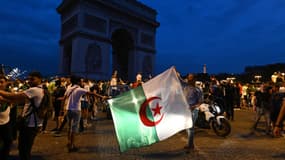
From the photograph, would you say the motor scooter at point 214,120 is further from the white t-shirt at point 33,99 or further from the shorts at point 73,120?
the white t-shirt at point 33,99

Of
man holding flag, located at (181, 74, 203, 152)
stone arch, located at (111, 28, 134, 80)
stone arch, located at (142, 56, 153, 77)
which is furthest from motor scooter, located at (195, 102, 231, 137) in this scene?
stone arch, located at (142, 56, 153, 77)

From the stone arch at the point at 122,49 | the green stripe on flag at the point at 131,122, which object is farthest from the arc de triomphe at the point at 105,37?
the green stripe on flag at the point at 131,122

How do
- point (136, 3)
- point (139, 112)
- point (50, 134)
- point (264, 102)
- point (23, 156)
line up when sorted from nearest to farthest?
1. point (23, 156)
2. point (139, 112)
3. point (50, 134)
4. point (264, 102)
5. point (136, 3)

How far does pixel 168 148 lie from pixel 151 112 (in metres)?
→ 2.16

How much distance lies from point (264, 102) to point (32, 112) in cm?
748

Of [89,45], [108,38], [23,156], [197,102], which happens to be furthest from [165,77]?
[108,38]

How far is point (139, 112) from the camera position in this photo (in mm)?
4867

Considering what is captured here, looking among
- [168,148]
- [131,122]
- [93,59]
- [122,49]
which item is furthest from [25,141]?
[122,49]

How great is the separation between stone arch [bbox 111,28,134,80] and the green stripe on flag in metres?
33.0

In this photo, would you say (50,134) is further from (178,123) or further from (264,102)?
(264,102)

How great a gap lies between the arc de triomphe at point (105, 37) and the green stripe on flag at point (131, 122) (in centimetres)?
2490

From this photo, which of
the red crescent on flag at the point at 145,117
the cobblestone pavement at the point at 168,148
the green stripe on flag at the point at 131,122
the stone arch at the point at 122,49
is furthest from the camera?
the stone arch at the point at 122,49

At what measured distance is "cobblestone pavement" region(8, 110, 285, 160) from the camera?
5840mm

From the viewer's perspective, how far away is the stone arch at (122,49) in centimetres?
3878
